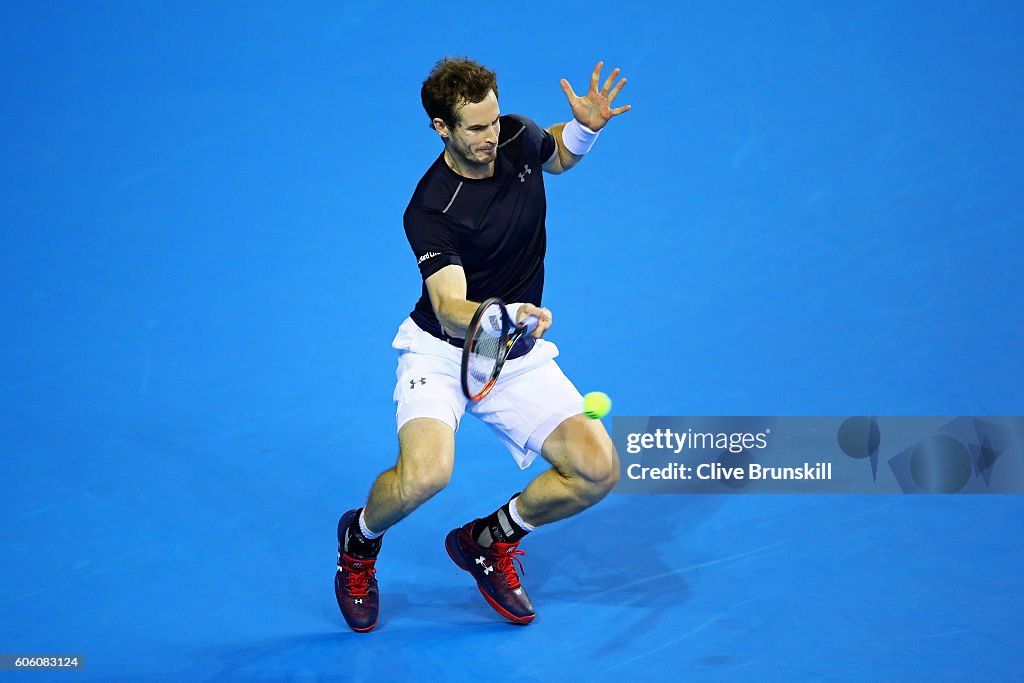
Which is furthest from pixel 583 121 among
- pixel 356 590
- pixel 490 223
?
pixel 356 590

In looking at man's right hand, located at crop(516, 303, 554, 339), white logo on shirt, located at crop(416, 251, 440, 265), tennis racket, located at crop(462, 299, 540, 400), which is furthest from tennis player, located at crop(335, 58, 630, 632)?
man's right hand, located at crop(516, 303, 554, 339)

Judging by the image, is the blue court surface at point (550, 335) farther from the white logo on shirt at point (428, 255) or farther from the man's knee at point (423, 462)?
the white logo on shirt at point (428, 255)

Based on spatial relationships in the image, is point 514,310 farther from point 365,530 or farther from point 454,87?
point 365,530

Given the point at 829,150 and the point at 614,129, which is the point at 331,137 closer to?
the point at 614,129

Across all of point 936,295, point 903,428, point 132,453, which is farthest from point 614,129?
point 132,453

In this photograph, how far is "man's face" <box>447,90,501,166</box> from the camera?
3.92 metres

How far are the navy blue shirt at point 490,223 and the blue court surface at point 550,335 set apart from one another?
112 cm

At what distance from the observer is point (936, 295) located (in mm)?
6504

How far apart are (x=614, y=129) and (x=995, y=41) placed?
2565 millimetres

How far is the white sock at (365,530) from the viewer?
412 centimetres

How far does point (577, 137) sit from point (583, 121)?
0.08 metres

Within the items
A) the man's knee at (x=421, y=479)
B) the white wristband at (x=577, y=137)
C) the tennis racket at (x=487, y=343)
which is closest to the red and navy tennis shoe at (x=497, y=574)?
the man's knee at (x=421, y=479)

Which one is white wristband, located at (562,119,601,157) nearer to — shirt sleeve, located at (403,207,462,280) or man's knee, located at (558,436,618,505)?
shirt sleeve, located at (403,207,462,280)

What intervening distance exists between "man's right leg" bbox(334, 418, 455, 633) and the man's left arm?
3.81 feet
